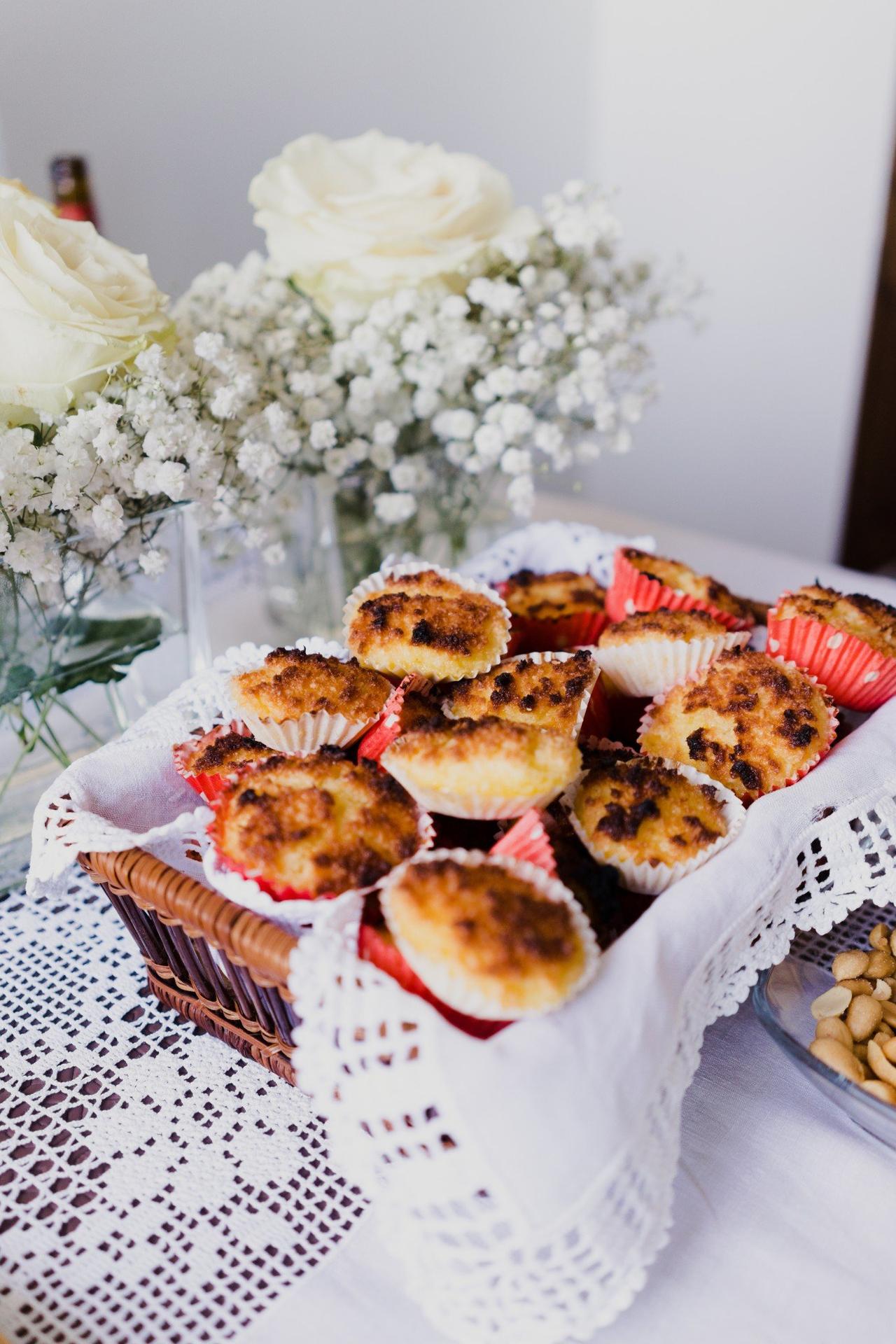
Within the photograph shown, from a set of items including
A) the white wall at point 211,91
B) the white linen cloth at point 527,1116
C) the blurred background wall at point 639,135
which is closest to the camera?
the white linen cloth at point 527,1116

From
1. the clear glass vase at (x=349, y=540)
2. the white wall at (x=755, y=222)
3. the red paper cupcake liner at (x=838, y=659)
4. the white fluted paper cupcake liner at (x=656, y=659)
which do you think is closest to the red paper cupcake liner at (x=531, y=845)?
the white fluted paper cupcake liner at (x=656, y=659)

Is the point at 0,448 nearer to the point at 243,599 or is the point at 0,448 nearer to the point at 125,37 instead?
the point at 243,599

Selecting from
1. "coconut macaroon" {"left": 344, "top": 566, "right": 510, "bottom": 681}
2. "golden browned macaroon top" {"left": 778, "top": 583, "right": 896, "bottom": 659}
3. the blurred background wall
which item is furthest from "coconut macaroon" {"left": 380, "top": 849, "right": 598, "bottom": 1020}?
the blurred background wall

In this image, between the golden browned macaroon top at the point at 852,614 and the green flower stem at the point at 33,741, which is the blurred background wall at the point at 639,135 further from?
the golden browned macaroon top at the point at 852,614

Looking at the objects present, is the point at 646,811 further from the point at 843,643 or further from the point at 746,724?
the point at 843,643

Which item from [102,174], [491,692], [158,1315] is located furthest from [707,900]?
[102,174]

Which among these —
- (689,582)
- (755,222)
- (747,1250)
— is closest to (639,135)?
(755,222)
